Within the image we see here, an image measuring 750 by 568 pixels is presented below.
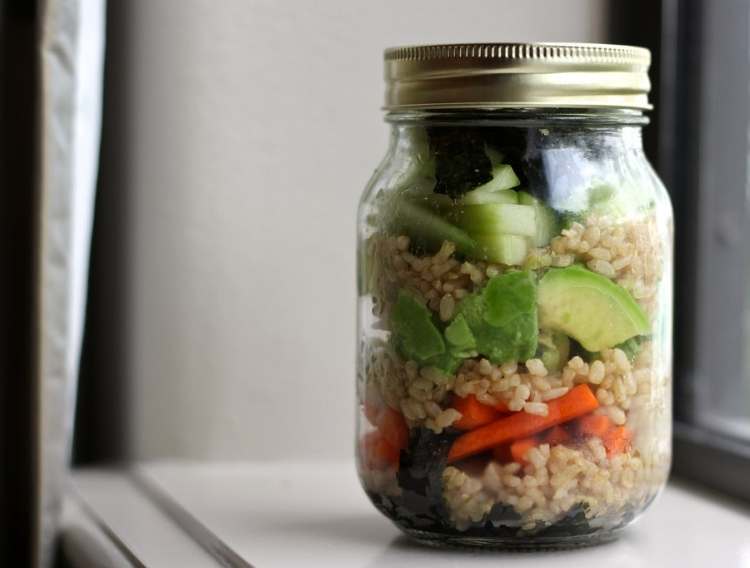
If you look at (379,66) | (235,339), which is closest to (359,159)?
(379,66)

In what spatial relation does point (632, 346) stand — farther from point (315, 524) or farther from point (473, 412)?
point (315, 524)

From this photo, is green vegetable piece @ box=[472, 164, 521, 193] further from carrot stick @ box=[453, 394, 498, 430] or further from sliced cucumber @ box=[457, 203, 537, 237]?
carrot stick @ box=[453, 394, 498, 430]

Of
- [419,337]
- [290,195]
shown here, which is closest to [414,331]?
[419,337]

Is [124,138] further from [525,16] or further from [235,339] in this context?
[525,16]

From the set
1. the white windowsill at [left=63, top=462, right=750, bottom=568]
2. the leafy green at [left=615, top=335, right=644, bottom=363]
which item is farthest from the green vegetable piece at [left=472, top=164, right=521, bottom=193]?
the white windowsill at [left=63, top=462, right=750, bottom=568]

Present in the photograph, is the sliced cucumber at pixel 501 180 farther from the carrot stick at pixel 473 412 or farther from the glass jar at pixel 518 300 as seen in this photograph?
the carrot stick at pixel 473 412

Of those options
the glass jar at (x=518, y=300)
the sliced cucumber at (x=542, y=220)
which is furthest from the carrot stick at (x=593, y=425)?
the sliced cucumber at (x=542, y=220)
